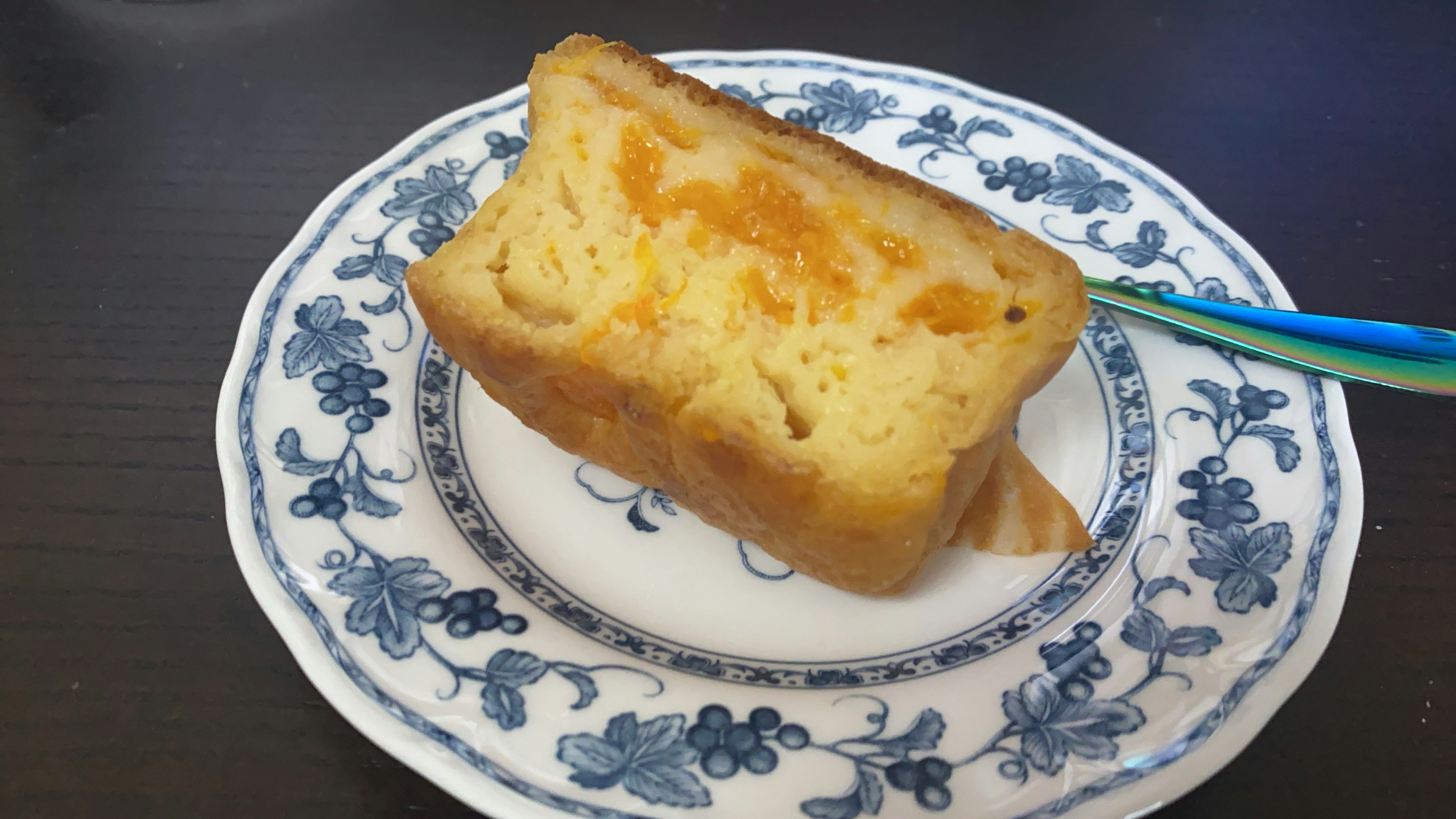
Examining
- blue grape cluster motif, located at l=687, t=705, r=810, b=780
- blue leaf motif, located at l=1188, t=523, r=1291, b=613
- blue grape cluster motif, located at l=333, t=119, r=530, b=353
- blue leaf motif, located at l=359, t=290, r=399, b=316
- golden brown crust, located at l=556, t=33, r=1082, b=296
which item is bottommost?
blue grape cluster motif, located at l=687, t=705, r=810, b=780

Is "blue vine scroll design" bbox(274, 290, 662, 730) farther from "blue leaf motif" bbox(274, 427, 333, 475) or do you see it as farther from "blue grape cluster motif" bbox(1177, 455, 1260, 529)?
"blue grape cluster motif" bbox(1177, 455, 1260, 529)

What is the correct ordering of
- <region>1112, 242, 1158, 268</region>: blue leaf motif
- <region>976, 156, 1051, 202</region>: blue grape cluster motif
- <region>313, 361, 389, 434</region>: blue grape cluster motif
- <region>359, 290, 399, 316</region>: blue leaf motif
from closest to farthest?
<region>313, 361, 389, 434</region>: blue grape cluster motif, <region>359, 290, 399, 316</region>: blue leaf motif, <region>1112, 242, 1158, 268</region>: blue leaf motif, <region>976, 156, 1051, 202</region>: blue grape cluster motif

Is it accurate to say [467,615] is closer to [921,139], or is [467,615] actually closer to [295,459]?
[295,459]

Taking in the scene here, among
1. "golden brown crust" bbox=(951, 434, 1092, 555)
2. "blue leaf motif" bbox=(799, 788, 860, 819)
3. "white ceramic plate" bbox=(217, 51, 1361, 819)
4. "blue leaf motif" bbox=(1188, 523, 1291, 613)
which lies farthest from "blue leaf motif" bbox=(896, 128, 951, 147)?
"blue leaf motif" bbox=(799, 788, 860, 819)

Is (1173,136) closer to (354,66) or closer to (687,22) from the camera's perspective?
(687,22)

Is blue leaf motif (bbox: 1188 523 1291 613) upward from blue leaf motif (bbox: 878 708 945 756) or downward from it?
upward

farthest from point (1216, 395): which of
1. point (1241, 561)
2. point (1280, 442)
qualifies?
point (1241, 561)

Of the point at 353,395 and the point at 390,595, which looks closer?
the point at 390,595
